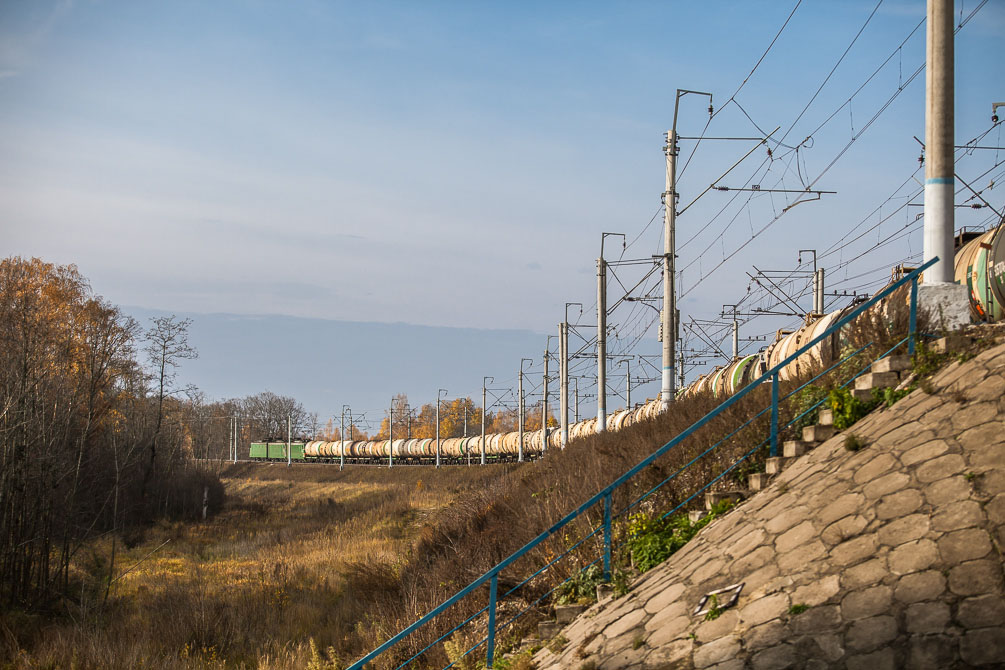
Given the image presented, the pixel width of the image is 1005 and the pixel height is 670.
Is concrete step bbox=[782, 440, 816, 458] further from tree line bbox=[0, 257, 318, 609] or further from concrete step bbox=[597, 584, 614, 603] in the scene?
tree line bbox=[0, 257, 318, 609]

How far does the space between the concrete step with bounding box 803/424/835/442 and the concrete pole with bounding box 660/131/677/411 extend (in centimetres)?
855

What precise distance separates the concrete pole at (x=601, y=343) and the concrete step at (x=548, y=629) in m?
17.6

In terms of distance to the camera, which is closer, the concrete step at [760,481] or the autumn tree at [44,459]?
the concrete step at [760,481]

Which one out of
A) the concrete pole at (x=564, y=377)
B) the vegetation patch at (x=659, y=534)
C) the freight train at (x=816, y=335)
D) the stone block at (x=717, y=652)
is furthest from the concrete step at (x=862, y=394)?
the concrete pole at (x=564, y=377)

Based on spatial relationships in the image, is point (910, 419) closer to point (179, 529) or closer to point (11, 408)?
point (11, 408)

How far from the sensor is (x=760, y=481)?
9.50 metres

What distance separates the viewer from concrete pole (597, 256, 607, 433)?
1090 inches

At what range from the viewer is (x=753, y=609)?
672 cm

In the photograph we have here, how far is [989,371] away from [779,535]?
2.69 m

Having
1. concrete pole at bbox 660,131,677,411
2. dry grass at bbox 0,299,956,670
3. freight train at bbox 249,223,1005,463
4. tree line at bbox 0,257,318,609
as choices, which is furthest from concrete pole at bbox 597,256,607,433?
tree line at bbox 0,257,318,609

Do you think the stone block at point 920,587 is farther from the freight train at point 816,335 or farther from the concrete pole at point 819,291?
the concrete pole at point 819,291

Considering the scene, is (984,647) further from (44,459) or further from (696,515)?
(44,459)

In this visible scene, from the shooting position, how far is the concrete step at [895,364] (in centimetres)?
961

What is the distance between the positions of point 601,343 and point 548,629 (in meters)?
19.4
